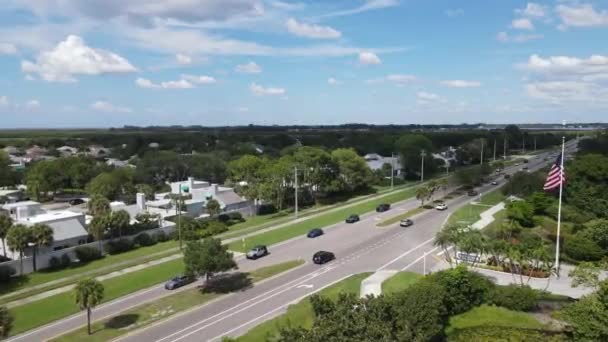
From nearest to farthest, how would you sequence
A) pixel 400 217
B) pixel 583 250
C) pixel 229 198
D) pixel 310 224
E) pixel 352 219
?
pixel 583 250
pixel 310 224
pixel 352 219
pixel 400 217
pixel 229 198

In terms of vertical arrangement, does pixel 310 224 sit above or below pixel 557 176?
below

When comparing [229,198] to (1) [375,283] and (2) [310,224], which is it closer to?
(2) [310,224]

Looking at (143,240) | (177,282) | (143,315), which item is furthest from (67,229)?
(143,315)

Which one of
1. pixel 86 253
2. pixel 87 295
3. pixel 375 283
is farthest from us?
pixel 86 253

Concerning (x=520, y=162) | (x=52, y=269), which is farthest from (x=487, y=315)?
(x=520, y=162)

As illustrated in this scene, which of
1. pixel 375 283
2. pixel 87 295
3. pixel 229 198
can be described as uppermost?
pixel 229 198

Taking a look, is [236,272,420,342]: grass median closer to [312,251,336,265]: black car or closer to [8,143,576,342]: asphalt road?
[8,143,576,342]: asphalt road

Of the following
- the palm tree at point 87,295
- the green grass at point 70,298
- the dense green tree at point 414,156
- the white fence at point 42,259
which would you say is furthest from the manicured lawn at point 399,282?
the dense green tree at point 414,156
